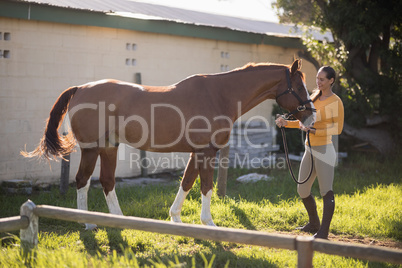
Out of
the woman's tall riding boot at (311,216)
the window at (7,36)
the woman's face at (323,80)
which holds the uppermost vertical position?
the window at (7,36)

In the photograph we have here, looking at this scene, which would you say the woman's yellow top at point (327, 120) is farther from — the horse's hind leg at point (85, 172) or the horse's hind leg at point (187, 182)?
the horse's hind leg at point (85, 172)

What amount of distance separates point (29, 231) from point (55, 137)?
5.95ft

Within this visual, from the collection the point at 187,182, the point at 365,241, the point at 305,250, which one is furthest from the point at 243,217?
the point at 305,250

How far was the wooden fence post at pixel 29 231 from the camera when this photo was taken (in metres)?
4.16

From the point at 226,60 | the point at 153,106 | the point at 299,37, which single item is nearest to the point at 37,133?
the point at 153,106

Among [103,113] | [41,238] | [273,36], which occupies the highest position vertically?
[273,36]

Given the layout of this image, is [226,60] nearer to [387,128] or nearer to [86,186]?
[387,128]

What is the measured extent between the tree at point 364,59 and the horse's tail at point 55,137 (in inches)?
276

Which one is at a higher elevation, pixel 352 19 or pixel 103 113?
pixel 352 19

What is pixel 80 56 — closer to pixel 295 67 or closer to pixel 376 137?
pixel 295 67

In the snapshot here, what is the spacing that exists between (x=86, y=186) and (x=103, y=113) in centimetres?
97

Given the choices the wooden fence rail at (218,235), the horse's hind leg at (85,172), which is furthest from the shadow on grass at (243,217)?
the wooden fence rail at (218,235)

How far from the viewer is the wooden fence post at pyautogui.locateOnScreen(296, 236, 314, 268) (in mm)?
3344

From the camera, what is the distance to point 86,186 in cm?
578
